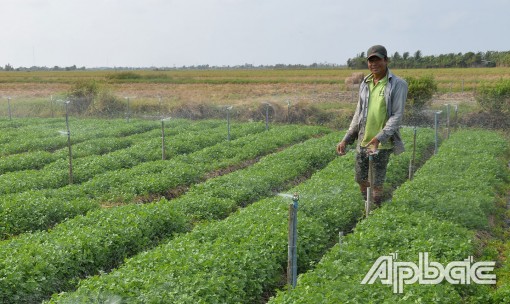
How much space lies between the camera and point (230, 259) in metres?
7.09

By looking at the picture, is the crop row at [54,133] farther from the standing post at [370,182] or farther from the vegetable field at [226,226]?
the standing post at [370,182]

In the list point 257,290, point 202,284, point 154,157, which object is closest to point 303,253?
point 257,290

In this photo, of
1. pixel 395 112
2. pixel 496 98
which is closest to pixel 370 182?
pixel 395 112

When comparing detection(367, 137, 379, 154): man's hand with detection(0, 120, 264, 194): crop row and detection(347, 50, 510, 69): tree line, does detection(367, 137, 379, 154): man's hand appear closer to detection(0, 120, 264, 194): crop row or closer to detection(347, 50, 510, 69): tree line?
detection(0, 120, 264, 194): crop row

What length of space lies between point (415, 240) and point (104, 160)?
10.9m

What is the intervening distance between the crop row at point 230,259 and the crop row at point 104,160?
6356 millimetres

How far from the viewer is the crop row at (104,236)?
711 centimetres

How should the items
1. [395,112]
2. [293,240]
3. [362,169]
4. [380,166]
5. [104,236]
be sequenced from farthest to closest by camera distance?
[362,169], [380,166], [104,236], [395,112], [293,240]

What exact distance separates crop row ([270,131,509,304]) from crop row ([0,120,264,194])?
869 cm

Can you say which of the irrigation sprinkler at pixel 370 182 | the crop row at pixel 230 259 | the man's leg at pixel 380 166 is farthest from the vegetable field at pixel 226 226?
the man's leg at pixel 380 166

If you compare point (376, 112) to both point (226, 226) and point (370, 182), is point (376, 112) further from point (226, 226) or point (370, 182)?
point (226, 226)

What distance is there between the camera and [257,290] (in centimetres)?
691

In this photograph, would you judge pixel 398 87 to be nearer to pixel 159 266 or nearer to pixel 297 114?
pixel 159 266

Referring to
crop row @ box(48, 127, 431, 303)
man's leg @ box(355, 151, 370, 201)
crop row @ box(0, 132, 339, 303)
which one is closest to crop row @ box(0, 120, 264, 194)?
crop row @ box(0, 132, 339, 303)
